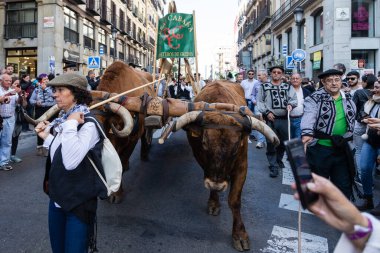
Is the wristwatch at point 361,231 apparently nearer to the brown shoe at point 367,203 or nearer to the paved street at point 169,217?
the paved street at point 169,217

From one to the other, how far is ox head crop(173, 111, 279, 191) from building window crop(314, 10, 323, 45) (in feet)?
68.2

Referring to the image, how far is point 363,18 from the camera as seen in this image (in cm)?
1988

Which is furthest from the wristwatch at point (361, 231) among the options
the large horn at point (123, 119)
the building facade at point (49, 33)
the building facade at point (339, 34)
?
the building facade at point (49, 33)

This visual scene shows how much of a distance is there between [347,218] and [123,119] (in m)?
3.04

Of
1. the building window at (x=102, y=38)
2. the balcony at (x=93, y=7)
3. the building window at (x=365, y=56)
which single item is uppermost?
the balcony at (x=93, y=7)

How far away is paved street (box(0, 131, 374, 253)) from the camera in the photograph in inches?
152

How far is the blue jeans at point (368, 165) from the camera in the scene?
198 inches

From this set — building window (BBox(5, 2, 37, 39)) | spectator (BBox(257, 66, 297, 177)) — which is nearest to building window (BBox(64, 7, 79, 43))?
building window (BBox(5, 2, 37, 39))

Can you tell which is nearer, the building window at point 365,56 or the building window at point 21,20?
the building window at point 365,56

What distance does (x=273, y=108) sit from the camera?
6688mm

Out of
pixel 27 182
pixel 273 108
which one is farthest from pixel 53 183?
pixel 273 108

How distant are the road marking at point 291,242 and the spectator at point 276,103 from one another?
254 centimetres

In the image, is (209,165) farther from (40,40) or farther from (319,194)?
(40,40)

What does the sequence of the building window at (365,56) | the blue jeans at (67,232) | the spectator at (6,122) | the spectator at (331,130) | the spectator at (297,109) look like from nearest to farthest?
1. the blue jeans at (67,232)
2. the spectator at (331,130)
3. the spectator at (6,122)
4. the spectator at (297,109)
5. the building window at (365,56)
